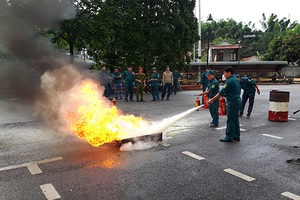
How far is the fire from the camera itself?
232 inches

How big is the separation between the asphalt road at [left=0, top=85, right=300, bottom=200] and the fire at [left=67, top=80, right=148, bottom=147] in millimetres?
308

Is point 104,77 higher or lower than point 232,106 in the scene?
higher

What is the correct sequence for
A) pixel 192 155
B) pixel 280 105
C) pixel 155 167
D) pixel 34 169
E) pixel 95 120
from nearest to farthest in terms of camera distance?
1. pixel 34 169
2. pixel 155 167
3. pixel 192 155
4. pixel 95 120
5. pixel 280 105

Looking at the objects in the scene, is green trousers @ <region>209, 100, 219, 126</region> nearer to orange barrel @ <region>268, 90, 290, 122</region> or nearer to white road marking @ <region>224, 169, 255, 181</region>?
orange barrel @ <region>268, 90, 290, 122</region>

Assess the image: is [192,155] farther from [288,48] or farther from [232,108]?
[288,48]

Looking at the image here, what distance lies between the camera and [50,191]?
3.94m

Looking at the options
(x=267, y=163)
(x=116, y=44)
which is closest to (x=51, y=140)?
(x=267, y=163)

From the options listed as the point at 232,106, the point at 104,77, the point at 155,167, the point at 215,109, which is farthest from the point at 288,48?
the point at 155,167

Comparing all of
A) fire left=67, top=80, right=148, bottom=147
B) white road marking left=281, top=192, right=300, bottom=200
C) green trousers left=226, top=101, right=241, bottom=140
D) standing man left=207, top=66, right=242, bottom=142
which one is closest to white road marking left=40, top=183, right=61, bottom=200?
fire left=67, top=80, right=148, bottom=147

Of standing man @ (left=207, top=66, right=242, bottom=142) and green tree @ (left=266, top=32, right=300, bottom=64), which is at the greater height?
green tree @ (left=266, top=32, right=300, bottom=64)

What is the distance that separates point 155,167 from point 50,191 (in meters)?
1.82

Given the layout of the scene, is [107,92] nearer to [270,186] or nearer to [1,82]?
[1,82]

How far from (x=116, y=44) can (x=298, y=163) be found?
53.2 feet

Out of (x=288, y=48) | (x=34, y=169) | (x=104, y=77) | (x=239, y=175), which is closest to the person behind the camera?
(x=239, y=175)
